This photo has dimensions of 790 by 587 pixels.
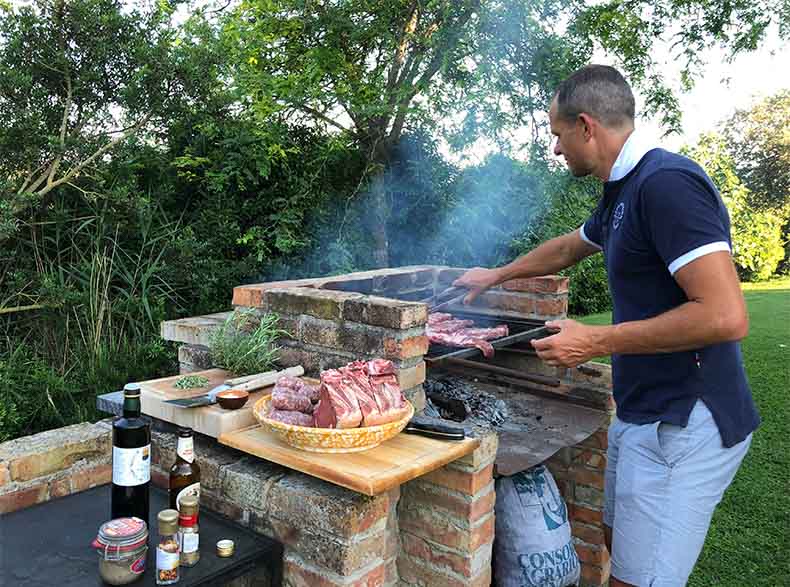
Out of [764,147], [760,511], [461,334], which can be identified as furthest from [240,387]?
[764,147]

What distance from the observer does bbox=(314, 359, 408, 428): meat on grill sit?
1.84 m

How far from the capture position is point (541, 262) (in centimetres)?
303

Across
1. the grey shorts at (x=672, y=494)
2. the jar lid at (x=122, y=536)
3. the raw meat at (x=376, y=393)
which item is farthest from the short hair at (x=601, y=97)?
the jar lid at (x=122, y=536)

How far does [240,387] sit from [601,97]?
5.70 ft

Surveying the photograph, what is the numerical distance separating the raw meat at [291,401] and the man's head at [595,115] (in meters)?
1.37

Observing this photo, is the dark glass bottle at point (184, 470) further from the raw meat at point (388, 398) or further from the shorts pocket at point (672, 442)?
the shorts pocket at point (672, 442)

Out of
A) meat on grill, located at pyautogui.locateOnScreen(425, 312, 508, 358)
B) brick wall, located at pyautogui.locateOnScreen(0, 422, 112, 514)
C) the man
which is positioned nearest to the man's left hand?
the man

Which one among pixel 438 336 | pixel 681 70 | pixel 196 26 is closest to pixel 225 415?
pixel 438 336

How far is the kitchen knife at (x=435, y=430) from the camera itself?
201 centimetres

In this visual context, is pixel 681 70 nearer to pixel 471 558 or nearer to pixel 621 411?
pixel 621 411

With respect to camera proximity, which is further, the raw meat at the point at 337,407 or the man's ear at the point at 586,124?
the man's ear at the point at 586,124

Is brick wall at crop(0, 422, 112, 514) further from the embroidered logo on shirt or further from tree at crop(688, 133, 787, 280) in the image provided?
tree at crop(688, 133, 787, 280)

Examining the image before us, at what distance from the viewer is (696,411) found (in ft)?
6.33

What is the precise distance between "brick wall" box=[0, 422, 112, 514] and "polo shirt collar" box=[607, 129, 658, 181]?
7.47 feet
